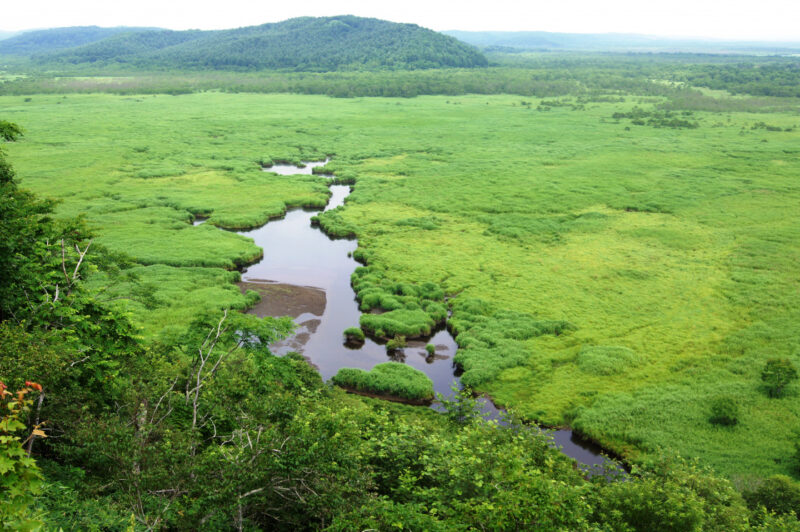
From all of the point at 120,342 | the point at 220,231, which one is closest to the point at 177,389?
the point at 120,342

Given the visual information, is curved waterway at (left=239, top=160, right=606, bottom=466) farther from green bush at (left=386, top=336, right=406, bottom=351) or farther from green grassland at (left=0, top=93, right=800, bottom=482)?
green grassland at (left=0, top=93, right=800, bottom=482)

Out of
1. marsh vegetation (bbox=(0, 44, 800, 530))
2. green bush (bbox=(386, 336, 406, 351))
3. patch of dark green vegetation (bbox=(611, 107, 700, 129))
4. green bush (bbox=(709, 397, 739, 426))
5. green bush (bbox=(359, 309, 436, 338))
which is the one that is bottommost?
green bush (bbox=(709, 397, 739, 426))

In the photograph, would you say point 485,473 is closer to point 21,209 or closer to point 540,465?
point 540,465

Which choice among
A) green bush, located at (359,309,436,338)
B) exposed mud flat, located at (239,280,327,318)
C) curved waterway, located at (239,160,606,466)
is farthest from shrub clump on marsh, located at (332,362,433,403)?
exposed mud flat, located at (239,280,327,318)

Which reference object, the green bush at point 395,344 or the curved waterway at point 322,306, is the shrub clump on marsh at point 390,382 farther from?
the green bush at point 395,344

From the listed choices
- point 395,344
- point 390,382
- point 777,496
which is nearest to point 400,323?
point 395,344

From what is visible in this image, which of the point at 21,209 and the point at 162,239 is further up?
the point at 21,209
